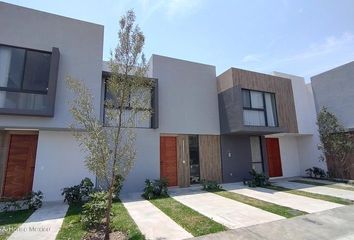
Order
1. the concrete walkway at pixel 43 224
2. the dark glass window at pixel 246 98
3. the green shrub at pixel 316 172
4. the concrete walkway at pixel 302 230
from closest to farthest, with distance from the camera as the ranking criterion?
the concrete walkway at pixel 302 230, the concrete walkway at pixel 43 224, the dark glass window at pixel 246 98, the green shrub at pixel 316 172

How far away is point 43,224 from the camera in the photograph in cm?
611

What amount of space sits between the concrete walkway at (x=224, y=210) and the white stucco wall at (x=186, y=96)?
383 centimetres

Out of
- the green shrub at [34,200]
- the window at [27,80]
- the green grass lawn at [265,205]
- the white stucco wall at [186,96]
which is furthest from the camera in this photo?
the white stucco wall at [186,96]

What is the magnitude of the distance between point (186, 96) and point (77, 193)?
748 centimetres

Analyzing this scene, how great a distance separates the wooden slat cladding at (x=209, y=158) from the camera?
40.2 feet

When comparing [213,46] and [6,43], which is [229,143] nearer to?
[213,46]

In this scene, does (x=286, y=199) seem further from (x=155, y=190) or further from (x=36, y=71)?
(x=36, y=71)

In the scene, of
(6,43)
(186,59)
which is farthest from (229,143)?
(6,43)

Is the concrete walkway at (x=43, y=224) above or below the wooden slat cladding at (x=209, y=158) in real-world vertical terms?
below

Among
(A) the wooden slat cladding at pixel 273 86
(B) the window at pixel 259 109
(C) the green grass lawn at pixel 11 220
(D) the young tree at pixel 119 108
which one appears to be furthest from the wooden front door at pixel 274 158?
(C) the green grass lawn at pixel 11 220

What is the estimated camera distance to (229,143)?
13148 millimetres

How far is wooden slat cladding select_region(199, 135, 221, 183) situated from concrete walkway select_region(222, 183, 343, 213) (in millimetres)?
1259

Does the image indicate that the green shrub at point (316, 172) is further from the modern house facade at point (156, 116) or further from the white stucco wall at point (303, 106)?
the white stucco wall at point (303, 106)

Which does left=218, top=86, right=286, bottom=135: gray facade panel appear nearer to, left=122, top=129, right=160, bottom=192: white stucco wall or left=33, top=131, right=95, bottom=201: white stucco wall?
left=122, top=129, right=160, bottom=192: white stucco wall
